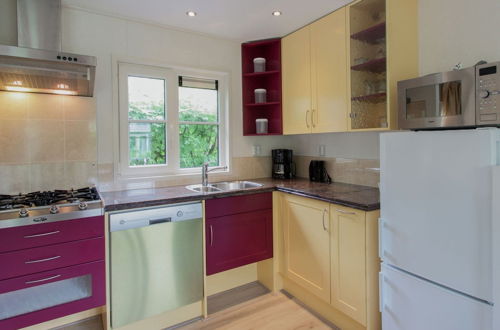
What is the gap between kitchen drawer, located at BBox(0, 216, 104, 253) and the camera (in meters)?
1.52

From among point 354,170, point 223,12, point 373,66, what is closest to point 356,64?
point 373,66

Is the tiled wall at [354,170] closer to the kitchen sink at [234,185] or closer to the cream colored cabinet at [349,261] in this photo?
the cream colored cabinet at [349,261]

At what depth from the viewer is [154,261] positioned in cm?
196

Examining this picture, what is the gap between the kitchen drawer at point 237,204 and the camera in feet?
7.12

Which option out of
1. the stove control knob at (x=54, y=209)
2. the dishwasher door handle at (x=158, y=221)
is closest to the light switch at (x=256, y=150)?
the dishwasher door handle at (x=158, y=221)

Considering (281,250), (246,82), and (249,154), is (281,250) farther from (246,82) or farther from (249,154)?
(246,82)

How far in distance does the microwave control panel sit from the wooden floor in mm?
1618

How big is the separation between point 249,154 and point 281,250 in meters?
1.03

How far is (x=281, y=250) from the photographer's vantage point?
8.25 ft

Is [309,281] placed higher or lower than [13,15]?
lower

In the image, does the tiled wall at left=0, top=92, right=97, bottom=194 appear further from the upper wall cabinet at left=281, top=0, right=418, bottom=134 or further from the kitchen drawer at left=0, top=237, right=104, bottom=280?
the upper wall cabinet at left=281, top=0, right=418, bottom=134

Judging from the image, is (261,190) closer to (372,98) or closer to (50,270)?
(372,98)

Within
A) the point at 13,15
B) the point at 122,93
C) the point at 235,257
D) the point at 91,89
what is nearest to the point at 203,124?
the point at 122,93

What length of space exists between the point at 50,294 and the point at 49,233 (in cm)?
40
